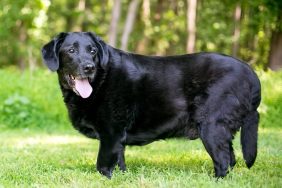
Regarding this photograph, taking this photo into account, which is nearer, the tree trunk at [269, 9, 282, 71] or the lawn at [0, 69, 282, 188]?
the lawn at [0, 69, 282, 188]

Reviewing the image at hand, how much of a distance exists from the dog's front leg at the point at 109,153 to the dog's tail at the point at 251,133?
1270mm

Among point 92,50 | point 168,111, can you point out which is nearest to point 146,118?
point 168,111

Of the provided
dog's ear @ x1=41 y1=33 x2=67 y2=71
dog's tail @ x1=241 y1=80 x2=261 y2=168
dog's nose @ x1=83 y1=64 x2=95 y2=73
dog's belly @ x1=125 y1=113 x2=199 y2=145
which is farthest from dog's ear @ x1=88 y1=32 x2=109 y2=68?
dog's tail @ x1=241 y1=80 x2=261 y2=168

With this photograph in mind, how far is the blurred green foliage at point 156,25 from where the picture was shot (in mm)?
18594

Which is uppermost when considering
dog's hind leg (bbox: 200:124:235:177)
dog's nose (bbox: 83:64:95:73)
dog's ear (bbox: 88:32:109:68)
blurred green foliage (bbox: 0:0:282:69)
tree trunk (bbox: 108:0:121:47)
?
dog's ear (bbox: 88:32:109:68)

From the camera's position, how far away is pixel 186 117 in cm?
528

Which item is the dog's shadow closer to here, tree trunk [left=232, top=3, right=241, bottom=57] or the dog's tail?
the dog's tail

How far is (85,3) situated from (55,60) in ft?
75.4

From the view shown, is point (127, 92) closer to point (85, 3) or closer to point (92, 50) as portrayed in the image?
point (92, 50)

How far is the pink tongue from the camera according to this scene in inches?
204

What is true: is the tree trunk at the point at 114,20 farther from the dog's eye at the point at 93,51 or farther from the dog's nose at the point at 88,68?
the dog's nose at the point at 88,68

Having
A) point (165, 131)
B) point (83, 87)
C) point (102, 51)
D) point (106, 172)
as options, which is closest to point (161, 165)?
A: point (165, 131)

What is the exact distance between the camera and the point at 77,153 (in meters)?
7.08

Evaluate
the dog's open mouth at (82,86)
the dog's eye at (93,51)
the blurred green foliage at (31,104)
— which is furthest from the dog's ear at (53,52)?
the blurred green foliage at (31,104)
